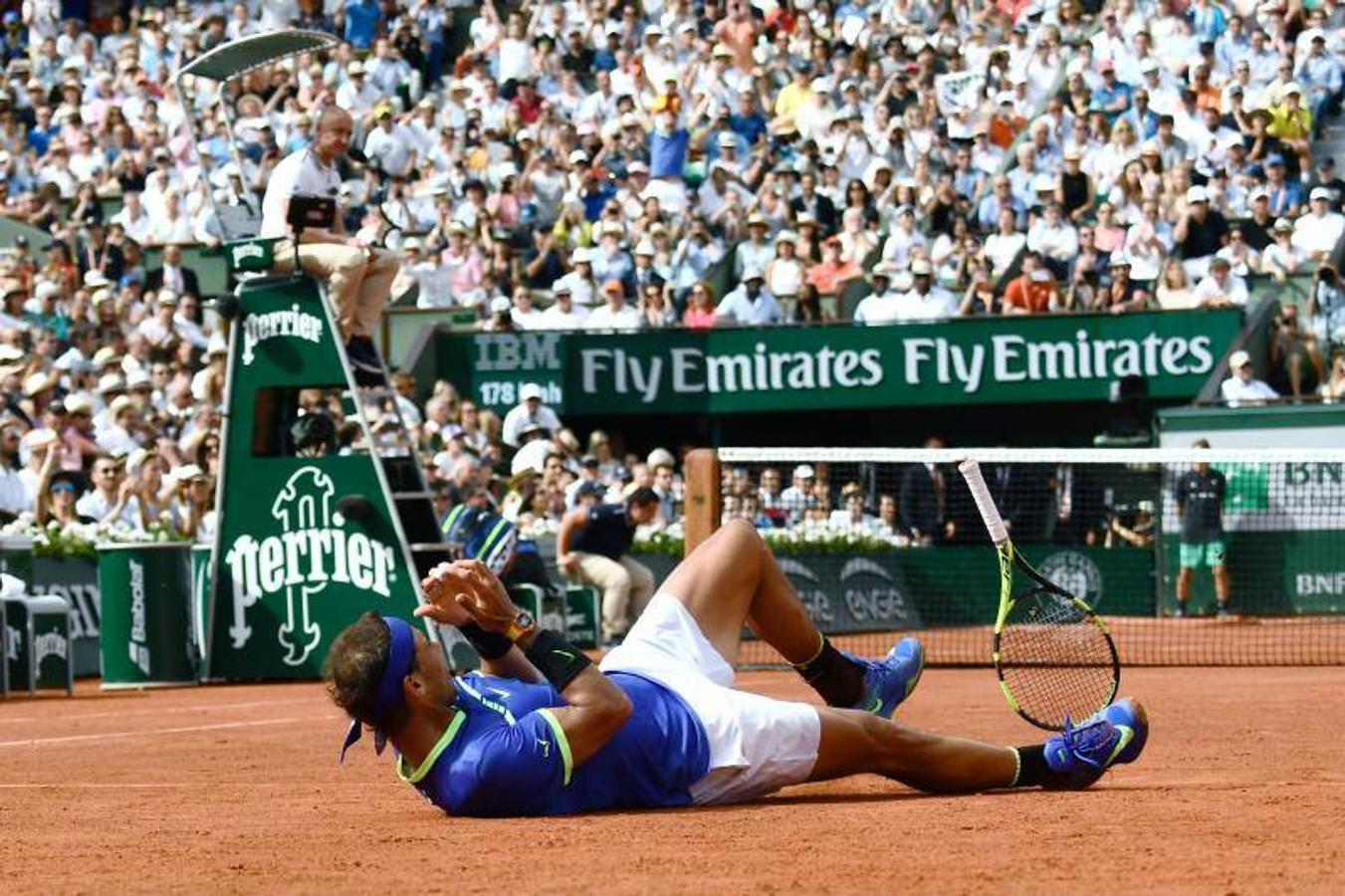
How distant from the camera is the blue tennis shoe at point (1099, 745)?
311 inches

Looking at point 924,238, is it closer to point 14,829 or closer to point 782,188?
point 782,188

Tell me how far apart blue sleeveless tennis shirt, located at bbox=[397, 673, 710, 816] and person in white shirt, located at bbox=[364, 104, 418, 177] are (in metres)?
20.7

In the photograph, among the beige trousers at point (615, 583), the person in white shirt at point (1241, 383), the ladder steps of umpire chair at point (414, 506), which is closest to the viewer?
the ladder steps of umpire chair at point (414, 506)

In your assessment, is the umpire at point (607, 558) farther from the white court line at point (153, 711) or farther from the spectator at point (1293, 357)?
the spectator at point (1293, 357)

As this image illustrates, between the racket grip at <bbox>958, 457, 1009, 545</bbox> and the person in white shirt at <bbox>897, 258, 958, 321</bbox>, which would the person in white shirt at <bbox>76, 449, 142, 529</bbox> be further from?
the racket grip at <bbox>958, 457, 1009, 545</bbox>

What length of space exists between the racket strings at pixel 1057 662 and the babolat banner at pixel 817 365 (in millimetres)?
13491

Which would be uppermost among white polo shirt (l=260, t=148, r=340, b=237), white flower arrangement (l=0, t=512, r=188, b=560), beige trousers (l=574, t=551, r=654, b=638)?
white polo shirt (l=260, t=148, r=340, b=237)

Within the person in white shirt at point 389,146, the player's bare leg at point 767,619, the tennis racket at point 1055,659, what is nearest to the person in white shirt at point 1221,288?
the person in white shirt at point 389,146

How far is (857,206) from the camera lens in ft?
85.2

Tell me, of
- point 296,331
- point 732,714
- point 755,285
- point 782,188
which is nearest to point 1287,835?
point 732,714

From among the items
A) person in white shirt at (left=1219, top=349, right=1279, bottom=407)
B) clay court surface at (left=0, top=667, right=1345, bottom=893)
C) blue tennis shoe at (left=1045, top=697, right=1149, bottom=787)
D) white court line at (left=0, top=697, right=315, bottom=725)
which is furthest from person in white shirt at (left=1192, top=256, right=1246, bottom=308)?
blue tennis shoe at (left=1045, top=697, right=1149, bottom=787)

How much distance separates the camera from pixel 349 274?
1578cm

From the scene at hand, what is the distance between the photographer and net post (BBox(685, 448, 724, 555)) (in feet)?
48.2

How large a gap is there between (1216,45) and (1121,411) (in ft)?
14.3
